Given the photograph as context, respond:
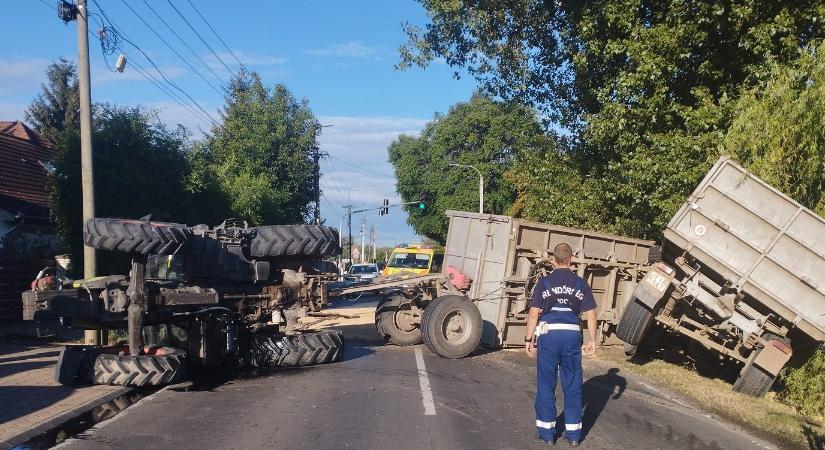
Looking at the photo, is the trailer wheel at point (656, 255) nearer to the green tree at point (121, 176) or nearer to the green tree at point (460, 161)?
the green tree at point (121, 176)

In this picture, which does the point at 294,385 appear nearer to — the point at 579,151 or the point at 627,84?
the point at 627,84

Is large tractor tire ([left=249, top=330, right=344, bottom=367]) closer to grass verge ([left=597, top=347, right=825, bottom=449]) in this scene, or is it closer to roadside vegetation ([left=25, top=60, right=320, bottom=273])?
grass verge ([left=597, top=347, right=825, bottom=449])

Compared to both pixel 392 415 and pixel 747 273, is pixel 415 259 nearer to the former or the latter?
pixel 747 273

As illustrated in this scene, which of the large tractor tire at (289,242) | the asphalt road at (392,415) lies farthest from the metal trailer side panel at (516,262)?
the large tractor tire at (289,242)

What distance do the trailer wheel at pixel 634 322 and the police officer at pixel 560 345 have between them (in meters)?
3.98

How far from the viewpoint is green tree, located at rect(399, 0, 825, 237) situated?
1354 cm

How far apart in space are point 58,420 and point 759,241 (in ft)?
28.9

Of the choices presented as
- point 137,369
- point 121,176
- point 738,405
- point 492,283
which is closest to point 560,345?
point 738,405

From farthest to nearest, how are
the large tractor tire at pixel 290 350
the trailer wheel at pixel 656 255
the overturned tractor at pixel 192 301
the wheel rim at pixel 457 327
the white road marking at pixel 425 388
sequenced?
1. the wheel rim at pixel 457 327
2. the trailer wheel at pixel 656 255
3. the large tractor tire at pixel 290 350
4. the overturned tractor at pixel 192 301
5. the white road marking at pixel 425 388

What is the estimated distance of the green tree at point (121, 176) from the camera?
60.1 feet

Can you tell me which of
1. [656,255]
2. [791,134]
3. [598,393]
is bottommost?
[598,393]

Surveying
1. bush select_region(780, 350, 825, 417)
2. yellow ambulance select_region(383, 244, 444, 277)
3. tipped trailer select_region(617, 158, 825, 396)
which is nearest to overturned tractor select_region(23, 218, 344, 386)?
tipped trailer select_region(617, 158, 825, 396)

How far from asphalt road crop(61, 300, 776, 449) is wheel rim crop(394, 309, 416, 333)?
110 inches

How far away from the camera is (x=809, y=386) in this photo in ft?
32.8
